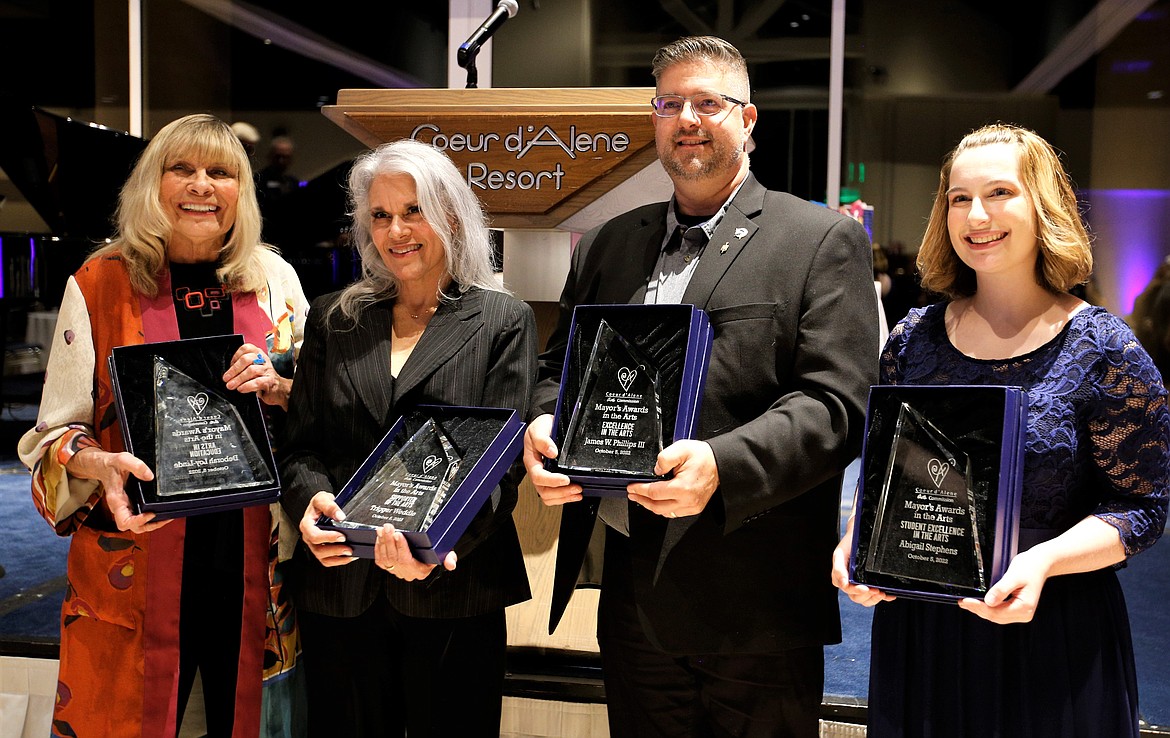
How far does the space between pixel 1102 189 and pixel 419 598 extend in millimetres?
6908

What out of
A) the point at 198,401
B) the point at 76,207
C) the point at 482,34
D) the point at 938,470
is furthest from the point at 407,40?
the point at 938,470

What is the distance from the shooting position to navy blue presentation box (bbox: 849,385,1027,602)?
1380 millimetres

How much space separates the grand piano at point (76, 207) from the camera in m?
4.80

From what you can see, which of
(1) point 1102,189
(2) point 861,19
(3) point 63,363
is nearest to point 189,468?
(3) point 63,363

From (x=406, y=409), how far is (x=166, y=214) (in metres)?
0.69

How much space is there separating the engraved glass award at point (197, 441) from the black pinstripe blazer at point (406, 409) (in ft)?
0.29

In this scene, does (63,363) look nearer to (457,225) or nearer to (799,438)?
(457,225)

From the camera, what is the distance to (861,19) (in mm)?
6527

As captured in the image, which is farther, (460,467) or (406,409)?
(406,409)

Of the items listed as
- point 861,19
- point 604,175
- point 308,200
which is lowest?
point 604,175

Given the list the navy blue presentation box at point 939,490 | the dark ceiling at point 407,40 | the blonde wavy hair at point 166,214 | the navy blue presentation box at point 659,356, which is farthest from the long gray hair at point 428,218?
the dark ceiling at point 407,40

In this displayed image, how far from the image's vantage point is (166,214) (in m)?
2.06

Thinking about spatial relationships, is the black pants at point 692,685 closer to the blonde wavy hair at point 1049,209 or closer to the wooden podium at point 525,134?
the blonde wavy hair at point 1049,209

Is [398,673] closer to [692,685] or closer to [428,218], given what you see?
[692,685]
